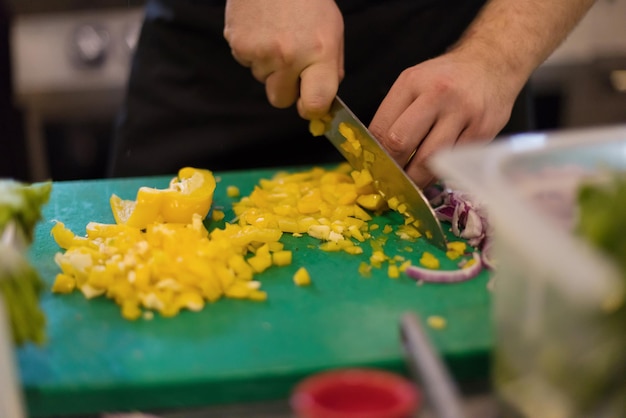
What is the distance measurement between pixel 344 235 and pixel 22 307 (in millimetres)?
631

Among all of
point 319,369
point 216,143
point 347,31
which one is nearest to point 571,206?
point 319,369

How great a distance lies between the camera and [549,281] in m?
0.73

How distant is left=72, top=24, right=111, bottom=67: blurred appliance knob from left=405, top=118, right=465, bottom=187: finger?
1665 millimetres

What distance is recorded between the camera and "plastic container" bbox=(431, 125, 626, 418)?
67 cm

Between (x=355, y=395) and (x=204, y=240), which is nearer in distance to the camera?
(x=355, y=395)

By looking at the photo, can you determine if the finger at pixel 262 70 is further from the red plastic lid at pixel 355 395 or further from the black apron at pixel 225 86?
the red plastic lid at pixel 355 395

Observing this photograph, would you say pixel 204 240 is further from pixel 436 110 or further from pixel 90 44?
pixel 90 44

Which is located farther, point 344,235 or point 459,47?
point 459,47

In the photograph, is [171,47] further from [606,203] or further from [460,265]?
[606,203]

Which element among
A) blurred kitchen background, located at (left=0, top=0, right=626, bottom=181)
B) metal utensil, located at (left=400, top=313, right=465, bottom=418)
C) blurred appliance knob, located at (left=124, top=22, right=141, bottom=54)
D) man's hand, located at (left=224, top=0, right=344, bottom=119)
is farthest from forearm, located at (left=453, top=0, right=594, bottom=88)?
blurred appliance knob, located at (left=124, top=22, right=141, bottom=54)

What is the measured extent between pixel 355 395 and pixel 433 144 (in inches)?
30.0

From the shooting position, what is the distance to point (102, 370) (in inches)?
37.4

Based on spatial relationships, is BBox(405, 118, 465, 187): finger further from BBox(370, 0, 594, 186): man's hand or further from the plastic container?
the plastic container

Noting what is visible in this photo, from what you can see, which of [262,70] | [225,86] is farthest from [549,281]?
[225,86]
